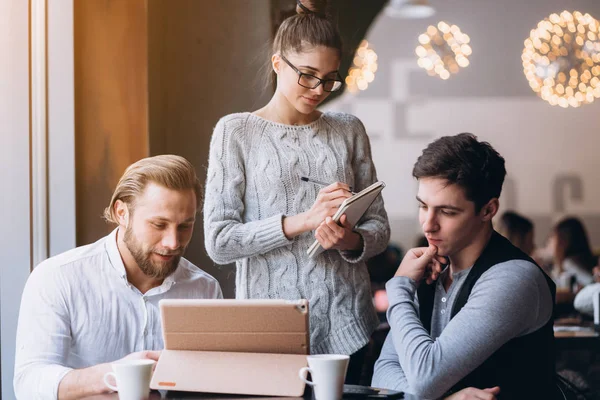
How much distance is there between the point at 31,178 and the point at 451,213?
1450 millimetres

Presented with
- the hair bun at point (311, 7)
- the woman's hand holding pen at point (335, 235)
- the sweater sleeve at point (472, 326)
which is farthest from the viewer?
the hair bun at point (311, 7)

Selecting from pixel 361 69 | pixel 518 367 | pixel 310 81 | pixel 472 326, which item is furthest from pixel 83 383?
pixel 361 69

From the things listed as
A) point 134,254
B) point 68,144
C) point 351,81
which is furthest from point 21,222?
point 351,81

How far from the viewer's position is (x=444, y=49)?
770cm

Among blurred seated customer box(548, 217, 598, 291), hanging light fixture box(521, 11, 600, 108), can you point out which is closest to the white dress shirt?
blurred seated customer box(548, 217, 598, 291)

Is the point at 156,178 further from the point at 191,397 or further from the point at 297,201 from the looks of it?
the point at 191,397

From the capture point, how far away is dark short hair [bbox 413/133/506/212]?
6.31ft

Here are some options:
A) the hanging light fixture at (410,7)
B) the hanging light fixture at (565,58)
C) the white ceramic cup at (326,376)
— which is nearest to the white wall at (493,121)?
the hanging light fixture at (410,7)

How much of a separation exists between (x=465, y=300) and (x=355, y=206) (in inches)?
15.1

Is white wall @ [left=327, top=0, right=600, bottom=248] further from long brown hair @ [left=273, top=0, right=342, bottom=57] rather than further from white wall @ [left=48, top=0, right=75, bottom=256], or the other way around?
long brown hair @ [left=273, top=0, right=342, bottom=57]

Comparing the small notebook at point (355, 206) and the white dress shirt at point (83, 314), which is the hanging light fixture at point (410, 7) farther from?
the white dress shirt at point (83, 314)

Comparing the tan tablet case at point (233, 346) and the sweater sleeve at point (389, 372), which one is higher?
the tan tablet case at point (233, 346)

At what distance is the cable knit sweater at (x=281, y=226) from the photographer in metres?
2.18

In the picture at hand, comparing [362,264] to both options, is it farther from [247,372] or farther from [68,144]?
[68,144]
